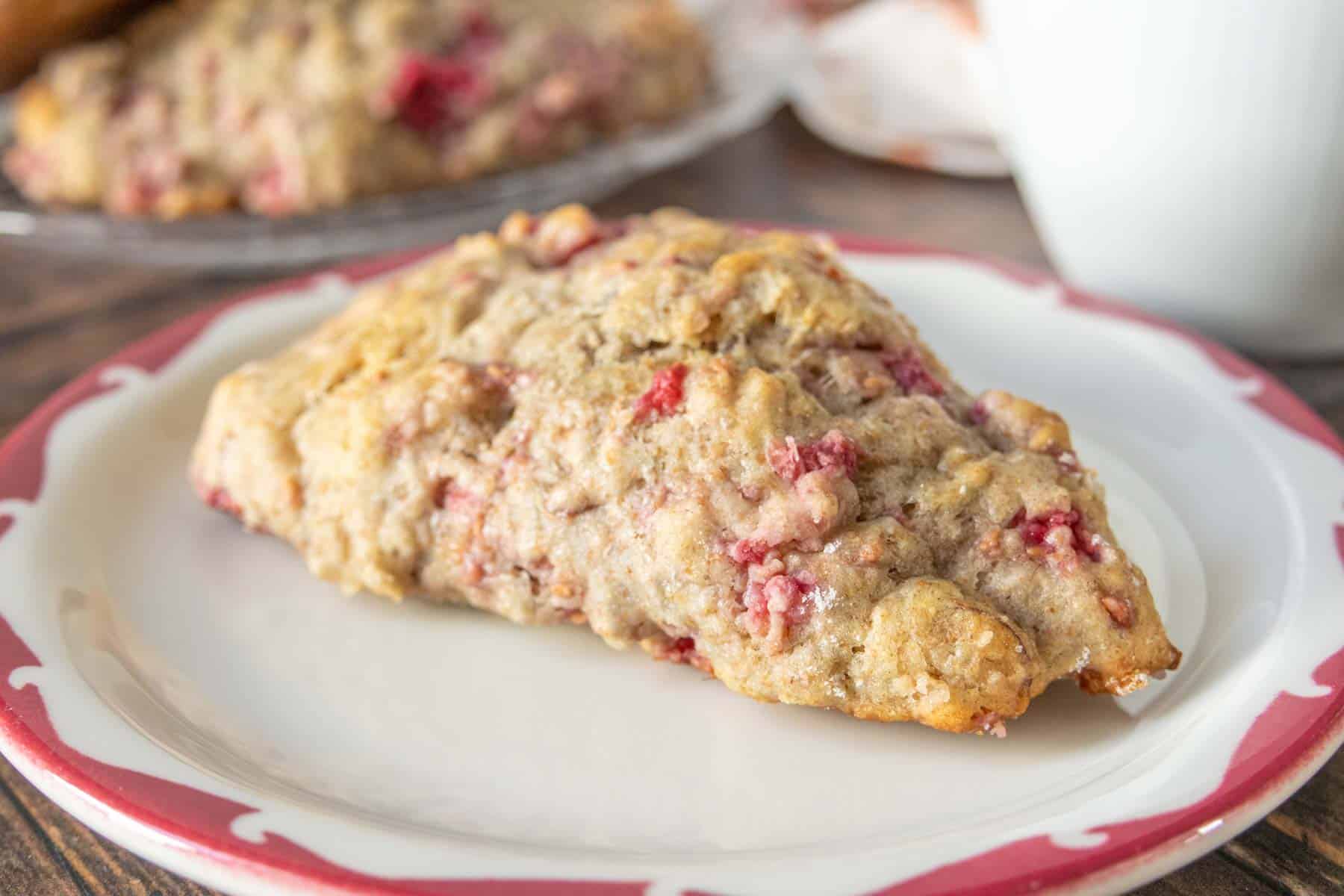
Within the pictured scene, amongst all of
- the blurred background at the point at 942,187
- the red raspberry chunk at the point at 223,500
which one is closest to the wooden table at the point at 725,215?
the blurred background at the point at 942,187

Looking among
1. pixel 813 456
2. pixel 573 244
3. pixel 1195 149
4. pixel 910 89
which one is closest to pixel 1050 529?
pixel 813 456

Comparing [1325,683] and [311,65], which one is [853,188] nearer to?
[311,65]

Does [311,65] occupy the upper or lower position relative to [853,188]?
upper

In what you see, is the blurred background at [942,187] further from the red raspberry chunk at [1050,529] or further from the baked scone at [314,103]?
the red raspberry chunk at [1050,529]

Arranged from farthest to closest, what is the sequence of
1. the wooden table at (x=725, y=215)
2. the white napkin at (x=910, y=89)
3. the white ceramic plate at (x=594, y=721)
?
the white napkin at (x=910, y=89) < the wooden table at (x=725, y=215) < the white ceramic plate at (x=594, y=721)

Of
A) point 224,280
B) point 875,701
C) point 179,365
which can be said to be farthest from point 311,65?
point 875,701

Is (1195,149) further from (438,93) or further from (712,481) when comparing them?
(438,93)
